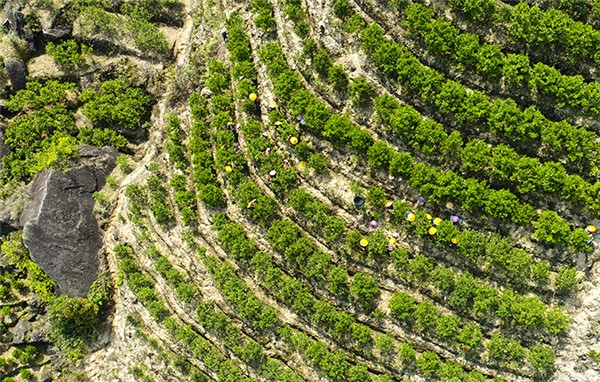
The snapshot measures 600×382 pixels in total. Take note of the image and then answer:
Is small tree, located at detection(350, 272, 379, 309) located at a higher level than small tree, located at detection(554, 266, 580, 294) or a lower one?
lower

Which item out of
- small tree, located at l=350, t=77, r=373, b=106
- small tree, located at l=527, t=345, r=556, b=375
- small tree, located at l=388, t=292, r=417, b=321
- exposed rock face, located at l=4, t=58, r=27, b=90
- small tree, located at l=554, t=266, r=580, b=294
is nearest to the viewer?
small tree, located at l=554, t=266, r=580, b=294

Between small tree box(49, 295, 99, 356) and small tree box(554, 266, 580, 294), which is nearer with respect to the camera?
small tree box(554, 266, 580, 294)

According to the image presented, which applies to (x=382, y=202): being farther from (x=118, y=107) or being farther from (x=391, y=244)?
(x=118, y=107)

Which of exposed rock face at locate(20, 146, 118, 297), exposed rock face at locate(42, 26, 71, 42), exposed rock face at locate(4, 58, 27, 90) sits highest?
exposed rock face at locate(42, 26, 71, 42)

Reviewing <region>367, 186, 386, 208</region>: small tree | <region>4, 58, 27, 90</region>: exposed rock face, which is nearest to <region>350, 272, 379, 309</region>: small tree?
<region>367, 186, 386, 208</region>: small tree

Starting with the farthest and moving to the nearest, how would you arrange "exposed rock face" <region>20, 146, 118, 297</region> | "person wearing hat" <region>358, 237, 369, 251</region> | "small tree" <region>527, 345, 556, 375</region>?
"exposed rock face" <region>20, 146, 118, 297</region> < "person wearing hat" <region>358, 237, 369, 251</region> < "small tree" <region>527, 345, 556, 375</region>

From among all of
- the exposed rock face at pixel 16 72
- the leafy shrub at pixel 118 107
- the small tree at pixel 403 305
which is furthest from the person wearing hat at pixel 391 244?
the exposed rock face at pixel 16 72

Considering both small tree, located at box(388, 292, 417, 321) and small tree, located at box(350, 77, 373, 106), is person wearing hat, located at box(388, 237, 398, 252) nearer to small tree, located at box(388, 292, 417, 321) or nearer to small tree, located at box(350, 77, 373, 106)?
small tree, located at box(388, 292, 417, 321)
